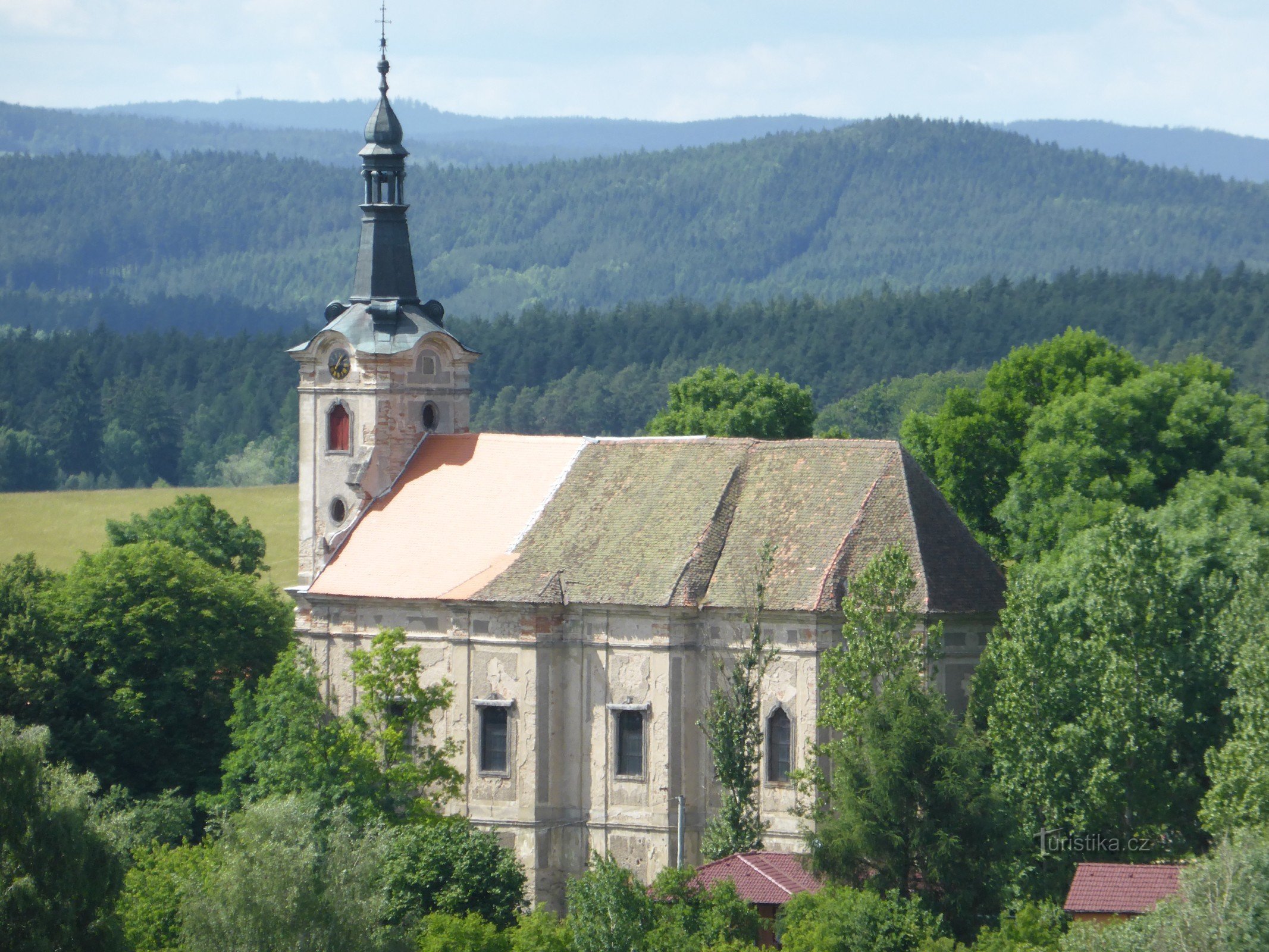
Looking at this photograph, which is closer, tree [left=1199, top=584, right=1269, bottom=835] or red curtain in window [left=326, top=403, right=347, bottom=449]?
tree [left=1199, top=584, right=1269, bottom=835]

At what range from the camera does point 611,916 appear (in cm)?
4788

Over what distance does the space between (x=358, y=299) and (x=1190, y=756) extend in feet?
87.7

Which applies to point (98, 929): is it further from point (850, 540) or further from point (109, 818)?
point (850, 540)

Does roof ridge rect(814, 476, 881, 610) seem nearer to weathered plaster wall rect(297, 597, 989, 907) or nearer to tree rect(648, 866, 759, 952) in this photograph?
weathered plaster wall rect(297, 597, 989, 907)

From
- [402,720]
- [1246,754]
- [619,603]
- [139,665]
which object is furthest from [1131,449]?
[139,665]

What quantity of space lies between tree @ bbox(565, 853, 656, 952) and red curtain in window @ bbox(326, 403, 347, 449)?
20102 mm

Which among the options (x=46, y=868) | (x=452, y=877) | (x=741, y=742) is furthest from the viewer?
(x=741, y=742)

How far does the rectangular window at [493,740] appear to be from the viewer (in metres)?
59.1

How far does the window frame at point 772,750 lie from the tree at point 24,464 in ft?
362

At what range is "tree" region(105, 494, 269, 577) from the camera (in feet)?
258

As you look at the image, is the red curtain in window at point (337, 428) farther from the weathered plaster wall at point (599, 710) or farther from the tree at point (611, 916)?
the tree at point (611, 916)

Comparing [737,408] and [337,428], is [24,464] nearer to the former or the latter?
[737,408]

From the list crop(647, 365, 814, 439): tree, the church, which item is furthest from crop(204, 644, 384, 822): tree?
crop(647, 365, 814, 439): tree

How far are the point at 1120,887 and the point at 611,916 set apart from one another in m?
10.1
